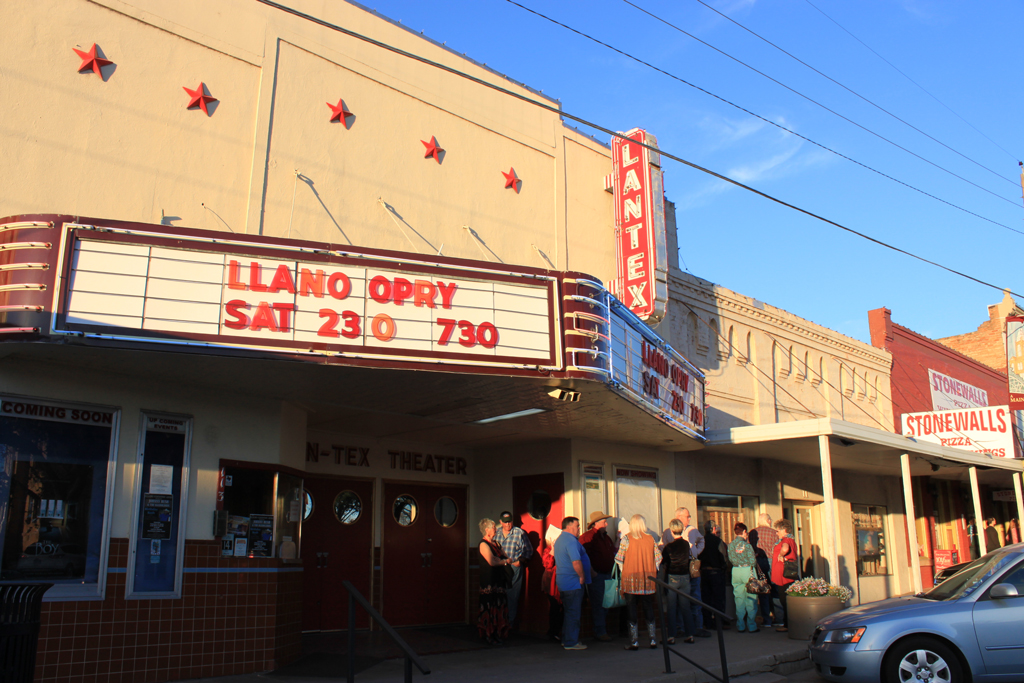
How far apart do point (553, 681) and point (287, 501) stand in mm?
4201

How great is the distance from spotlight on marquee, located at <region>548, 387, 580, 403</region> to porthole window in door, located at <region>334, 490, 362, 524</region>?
4.66m

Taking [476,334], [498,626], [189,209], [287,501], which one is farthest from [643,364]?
[189,209]

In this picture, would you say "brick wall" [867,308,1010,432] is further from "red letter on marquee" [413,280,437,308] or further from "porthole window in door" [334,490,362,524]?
"red letter on marquee" [413,280,437,308]

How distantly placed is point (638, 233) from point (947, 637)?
8.31 metres

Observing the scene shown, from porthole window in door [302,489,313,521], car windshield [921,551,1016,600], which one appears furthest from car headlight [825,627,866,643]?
porthole window in door [302,489,313,521]

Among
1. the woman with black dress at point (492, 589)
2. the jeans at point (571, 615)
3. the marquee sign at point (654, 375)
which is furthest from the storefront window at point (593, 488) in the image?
the jeans at point (571, 615)

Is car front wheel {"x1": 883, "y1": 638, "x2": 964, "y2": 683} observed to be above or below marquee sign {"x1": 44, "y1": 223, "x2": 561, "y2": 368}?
below

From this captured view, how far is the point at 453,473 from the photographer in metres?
14.4

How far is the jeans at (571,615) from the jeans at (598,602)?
82cm

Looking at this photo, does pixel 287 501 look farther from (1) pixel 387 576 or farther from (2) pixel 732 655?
(2) pixel 732 655

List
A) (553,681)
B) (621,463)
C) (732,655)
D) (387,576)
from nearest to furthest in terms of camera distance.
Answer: (553,681) → (732,655) → (387,576) → (621,463)

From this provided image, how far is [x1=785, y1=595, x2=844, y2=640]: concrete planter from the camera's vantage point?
465 inches

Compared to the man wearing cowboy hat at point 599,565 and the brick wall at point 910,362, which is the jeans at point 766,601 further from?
Result: the brick wall at point 910,362

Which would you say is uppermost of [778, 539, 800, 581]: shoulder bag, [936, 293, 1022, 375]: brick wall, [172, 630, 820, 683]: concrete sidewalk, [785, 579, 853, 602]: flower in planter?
[936, 293, 1022, 375]: brick wall
